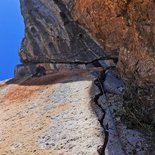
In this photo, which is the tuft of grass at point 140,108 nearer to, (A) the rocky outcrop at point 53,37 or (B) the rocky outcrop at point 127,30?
(B) the rocky outcrop at point 127,30

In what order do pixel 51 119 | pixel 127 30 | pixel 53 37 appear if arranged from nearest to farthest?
1. pixel 51 119
2. pixel 127 30
3. pixel 53 37

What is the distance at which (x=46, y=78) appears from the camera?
545 inches

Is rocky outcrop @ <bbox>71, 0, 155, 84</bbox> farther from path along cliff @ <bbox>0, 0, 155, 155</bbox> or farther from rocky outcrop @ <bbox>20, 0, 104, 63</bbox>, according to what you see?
rocky outcrop @ <bbox>20, 0, 104, 63</bbox>

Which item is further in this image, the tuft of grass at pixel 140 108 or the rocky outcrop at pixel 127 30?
the rocky outcrop at pixel 127 30

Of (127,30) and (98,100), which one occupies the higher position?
(127,30)

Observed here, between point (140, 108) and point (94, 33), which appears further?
point (94, 33)

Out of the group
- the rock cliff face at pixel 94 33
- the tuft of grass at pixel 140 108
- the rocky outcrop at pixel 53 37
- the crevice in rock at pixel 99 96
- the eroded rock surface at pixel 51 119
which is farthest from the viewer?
the rocky outcrop at pixel 53 37

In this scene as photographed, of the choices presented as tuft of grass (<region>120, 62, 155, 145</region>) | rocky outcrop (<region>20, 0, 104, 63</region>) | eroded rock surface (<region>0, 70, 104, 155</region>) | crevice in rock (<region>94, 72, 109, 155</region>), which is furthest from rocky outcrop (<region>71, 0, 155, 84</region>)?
rocky outcrop (<region>20, 0, 104, 63</region>)

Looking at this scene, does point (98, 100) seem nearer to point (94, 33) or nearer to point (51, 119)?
point (51, 119)

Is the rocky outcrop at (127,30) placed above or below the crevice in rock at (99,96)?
above

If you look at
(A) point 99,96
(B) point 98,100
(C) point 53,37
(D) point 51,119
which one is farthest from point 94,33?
(C) point 53,37

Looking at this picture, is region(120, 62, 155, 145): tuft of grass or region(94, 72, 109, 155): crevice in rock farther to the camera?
region(120, 62, 155, 145): tuft of grass

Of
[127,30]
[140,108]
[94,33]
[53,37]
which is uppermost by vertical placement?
[127,30]

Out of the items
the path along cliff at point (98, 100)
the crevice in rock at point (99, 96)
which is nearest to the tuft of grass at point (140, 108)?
the path along cliff at point (98, 100)
